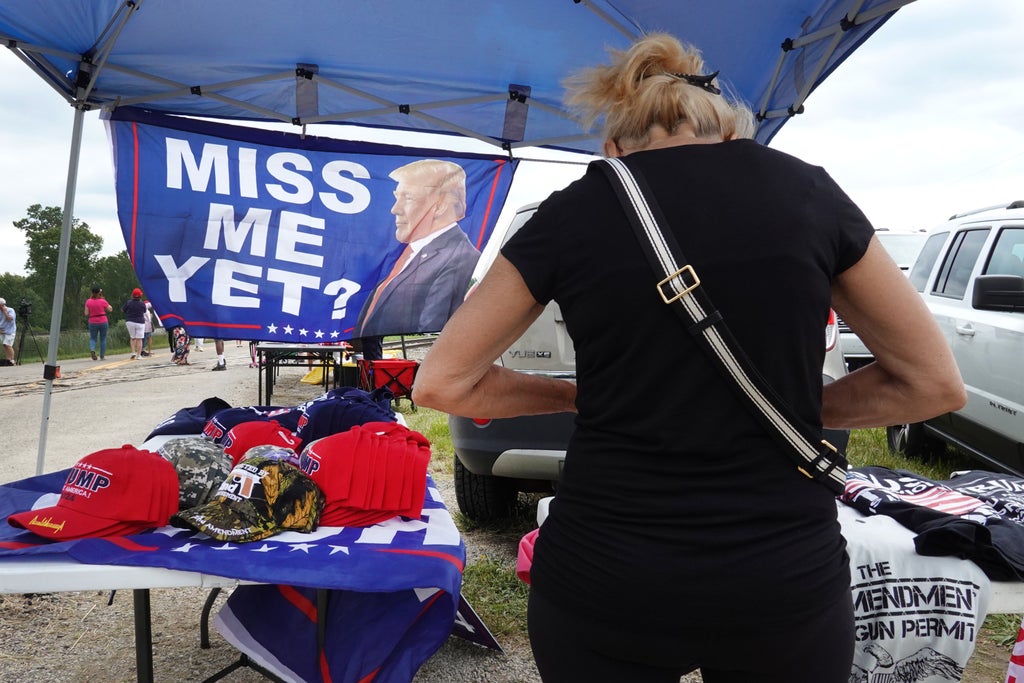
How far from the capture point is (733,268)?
1086mm

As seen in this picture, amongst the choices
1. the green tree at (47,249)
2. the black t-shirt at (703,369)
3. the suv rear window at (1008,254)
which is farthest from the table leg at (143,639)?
the green tree at (47,249)

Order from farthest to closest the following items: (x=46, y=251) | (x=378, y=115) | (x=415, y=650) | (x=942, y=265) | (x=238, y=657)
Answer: (x=46, y=251)
(x=942, y=265)
(x=378, y=115)
(x=238, y=657)
(x=415, y=650)

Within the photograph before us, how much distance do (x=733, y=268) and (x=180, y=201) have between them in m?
3.99

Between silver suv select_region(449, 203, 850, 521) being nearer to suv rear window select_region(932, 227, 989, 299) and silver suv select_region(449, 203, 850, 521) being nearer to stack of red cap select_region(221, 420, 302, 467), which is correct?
stack of red cap select_region(221, 420, 302, 467)

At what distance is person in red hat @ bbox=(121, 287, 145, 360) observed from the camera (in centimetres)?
1902

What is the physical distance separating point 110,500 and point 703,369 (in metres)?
1.95

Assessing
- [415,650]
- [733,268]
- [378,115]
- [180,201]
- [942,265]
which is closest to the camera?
[733,268]

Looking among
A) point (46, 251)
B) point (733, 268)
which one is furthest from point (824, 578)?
point (46, 251)

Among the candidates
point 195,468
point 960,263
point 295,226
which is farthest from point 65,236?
point 960,263

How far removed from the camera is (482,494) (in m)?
4.68

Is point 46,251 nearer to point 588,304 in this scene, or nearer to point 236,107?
point 236,107

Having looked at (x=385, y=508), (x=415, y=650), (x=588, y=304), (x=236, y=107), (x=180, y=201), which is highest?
(x=236, y=107)

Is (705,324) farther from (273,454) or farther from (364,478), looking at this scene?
(273,454)

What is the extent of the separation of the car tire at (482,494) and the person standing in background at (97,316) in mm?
17788
